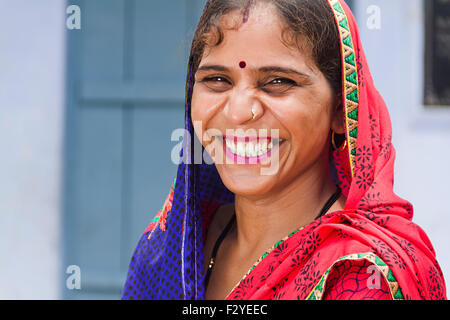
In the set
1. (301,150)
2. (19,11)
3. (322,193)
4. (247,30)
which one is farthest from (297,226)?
(19,11)

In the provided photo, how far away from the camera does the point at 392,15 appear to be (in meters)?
2.97

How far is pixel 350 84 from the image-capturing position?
1474 mm

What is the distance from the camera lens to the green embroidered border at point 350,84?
4.83 ft

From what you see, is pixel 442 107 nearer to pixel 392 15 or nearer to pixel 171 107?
pixel 392 15

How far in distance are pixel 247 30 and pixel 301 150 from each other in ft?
1.05

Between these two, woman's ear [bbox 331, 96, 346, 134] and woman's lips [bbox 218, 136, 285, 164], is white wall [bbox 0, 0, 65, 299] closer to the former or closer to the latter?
woman's lips [bbox 218, 136, 285, 164]

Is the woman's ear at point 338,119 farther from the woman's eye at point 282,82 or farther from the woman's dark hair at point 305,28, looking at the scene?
the woman's eye at point 282,82

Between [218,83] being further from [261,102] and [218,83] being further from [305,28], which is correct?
[305,28]

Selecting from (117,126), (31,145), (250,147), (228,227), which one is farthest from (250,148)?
(31,145)

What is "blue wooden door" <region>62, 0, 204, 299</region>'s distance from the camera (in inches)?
130

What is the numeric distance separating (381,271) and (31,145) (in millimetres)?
2491

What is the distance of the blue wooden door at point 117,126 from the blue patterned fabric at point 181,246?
150 cm

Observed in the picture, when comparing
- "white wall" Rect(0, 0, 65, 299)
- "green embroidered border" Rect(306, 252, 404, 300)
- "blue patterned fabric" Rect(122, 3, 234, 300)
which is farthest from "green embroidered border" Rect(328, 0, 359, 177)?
"white wall" Rect(0, 0, 65, 299)

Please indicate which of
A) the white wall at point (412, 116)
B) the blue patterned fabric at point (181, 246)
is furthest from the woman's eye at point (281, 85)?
the white wall at point (412, 116)
